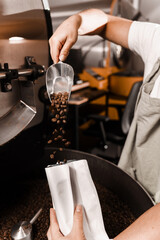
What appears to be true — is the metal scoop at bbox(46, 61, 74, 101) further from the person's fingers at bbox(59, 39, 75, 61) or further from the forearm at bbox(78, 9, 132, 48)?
the forearm at bbox(78, 9, 132, 48)

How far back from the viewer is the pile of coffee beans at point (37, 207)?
2.56 feet

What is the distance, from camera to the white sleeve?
2.97 ft

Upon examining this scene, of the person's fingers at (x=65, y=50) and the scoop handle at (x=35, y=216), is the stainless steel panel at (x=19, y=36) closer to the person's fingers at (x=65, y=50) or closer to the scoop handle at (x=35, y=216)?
the person's fingers at (x=65, y=50)

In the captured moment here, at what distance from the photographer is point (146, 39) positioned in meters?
0.94

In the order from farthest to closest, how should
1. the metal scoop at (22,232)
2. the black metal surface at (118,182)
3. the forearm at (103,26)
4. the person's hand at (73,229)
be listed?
the forearm at (103,26) → the black metal surface at (118,182) → the metal scoop at (22,232) → the person's hand at (73,229)

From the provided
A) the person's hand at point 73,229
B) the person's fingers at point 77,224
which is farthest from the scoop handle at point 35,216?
the person's fingers at point 77,224

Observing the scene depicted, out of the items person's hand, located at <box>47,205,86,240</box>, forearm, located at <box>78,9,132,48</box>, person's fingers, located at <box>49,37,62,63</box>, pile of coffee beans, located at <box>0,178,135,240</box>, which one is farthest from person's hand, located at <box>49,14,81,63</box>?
pile of coffee beans, located at <box>0,178,135,240</box>

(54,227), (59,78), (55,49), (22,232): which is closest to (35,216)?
(22,232)

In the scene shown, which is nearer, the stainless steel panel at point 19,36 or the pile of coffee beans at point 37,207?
the stainless steel panel at point 19,36

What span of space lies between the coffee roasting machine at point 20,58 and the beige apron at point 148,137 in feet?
1.53

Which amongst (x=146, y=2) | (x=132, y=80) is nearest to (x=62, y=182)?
(x=132, y=80)

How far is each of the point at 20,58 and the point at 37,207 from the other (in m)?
0.66

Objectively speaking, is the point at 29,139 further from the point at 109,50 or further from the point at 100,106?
the point at 109,50

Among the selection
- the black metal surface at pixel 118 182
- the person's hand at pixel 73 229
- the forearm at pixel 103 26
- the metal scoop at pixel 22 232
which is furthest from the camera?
the forearm at pixel 103 26
